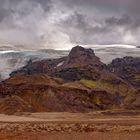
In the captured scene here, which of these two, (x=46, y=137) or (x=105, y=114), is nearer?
(x=46, y=137)

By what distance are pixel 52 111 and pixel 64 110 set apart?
6454 mm

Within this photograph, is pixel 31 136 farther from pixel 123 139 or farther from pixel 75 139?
pixel 123 139

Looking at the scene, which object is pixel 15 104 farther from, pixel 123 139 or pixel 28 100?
pixel 123 139

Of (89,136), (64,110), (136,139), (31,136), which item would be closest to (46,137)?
(31,136)

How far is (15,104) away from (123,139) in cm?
12732

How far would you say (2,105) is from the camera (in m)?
188

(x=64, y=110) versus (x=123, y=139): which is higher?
(x=123, y=139)

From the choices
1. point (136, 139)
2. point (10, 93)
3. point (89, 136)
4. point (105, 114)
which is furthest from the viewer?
point (10, 93)

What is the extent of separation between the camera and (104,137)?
67125 mm

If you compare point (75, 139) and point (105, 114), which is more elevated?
point (75, 139)

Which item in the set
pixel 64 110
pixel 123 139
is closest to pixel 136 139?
pixel 123 139

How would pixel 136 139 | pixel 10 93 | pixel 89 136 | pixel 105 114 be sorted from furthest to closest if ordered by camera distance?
pixel 10 93 < pixel 105 114 < pixel 89 136 < pixel 136 139

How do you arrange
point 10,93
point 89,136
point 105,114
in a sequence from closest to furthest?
1. point 89,136
2. point 105,114
3. point 10,93

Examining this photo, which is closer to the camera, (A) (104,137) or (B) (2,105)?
(A) (104,137)
